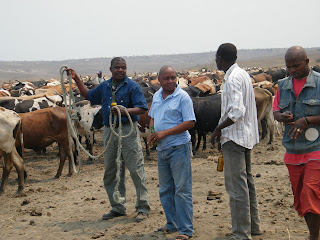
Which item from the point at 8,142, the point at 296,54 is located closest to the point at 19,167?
the point at 8,142

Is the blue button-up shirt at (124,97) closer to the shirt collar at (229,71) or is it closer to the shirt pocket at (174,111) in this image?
the shirt pocket at (174,111)

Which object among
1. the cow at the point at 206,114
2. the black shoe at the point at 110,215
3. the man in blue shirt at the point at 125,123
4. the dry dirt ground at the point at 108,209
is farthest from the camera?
the cow at the point at 206,114

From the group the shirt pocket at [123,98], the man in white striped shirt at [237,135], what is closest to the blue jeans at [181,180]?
the man in white striped shirt at [237,135]

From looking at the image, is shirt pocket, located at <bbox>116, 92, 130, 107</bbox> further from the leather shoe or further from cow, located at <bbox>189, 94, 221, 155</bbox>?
cow, located at <bbox>189, 94, 221, 155</bbox>

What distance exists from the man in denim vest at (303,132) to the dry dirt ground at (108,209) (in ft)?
3.22

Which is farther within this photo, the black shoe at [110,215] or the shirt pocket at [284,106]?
the black shoe at [110,215]

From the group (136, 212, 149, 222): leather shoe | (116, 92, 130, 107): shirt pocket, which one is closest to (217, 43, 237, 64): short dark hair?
(116, 92, 130, 107): shirt pocket

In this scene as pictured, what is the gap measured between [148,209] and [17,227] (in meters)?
1.98

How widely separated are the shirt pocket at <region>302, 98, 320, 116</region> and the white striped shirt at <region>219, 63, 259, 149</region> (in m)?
0.62

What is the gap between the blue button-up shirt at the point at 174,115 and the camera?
5324mm

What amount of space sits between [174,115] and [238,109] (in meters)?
0.95

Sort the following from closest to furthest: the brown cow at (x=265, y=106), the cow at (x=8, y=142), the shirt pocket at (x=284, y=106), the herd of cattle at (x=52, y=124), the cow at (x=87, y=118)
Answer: the shirt pocket at (x=284, y=106) → the cow at (x=8, y=142) → the herd of cattle at (x=52, y=124) → the cow at (x=87, y=118) → the brown cow at (x=265, y=106)

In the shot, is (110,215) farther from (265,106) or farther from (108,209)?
(265,106)

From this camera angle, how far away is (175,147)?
533 cm
